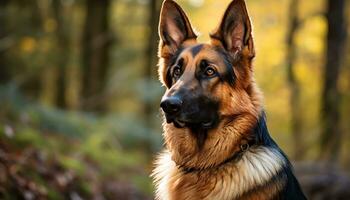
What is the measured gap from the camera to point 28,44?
14016 mm

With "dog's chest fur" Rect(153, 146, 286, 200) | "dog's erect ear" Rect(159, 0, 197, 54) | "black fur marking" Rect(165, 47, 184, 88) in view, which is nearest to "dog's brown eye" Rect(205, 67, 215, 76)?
"black fur marking" Rect(165, 47, 184, 88)

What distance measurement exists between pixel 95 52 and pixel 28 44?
419 cm

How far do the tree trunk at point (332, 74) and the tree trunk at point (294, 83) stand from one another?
40.7 inches

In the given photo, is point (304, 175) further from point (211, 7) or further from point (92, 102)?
point (211, 7)

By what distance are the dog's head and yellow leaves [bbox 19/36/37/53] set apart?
871 cm

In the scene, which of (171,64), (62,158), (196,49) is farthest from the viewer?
(62,158)

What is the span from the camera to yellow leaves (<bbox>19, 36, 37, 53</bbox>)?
1373cm

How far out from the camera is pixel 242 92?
5406mm

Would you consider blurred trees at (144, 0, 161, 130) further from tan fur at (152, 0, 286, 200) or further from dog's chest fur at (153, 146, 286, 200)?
dog's chest fur at (153, 146, 286, 200)

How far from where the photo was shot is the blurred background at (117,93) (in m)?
8.62

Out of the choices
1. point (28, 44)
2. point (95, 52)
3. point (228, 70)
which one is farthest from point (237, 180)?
point (95, 52)

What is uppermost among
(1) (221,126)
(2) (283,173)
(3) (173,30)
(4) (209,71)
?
(3) (173,30)

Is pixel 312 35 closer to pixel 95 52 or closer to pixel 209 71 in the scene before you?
pixel 95 52

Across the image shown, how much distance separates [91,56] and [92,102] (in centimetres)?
167
